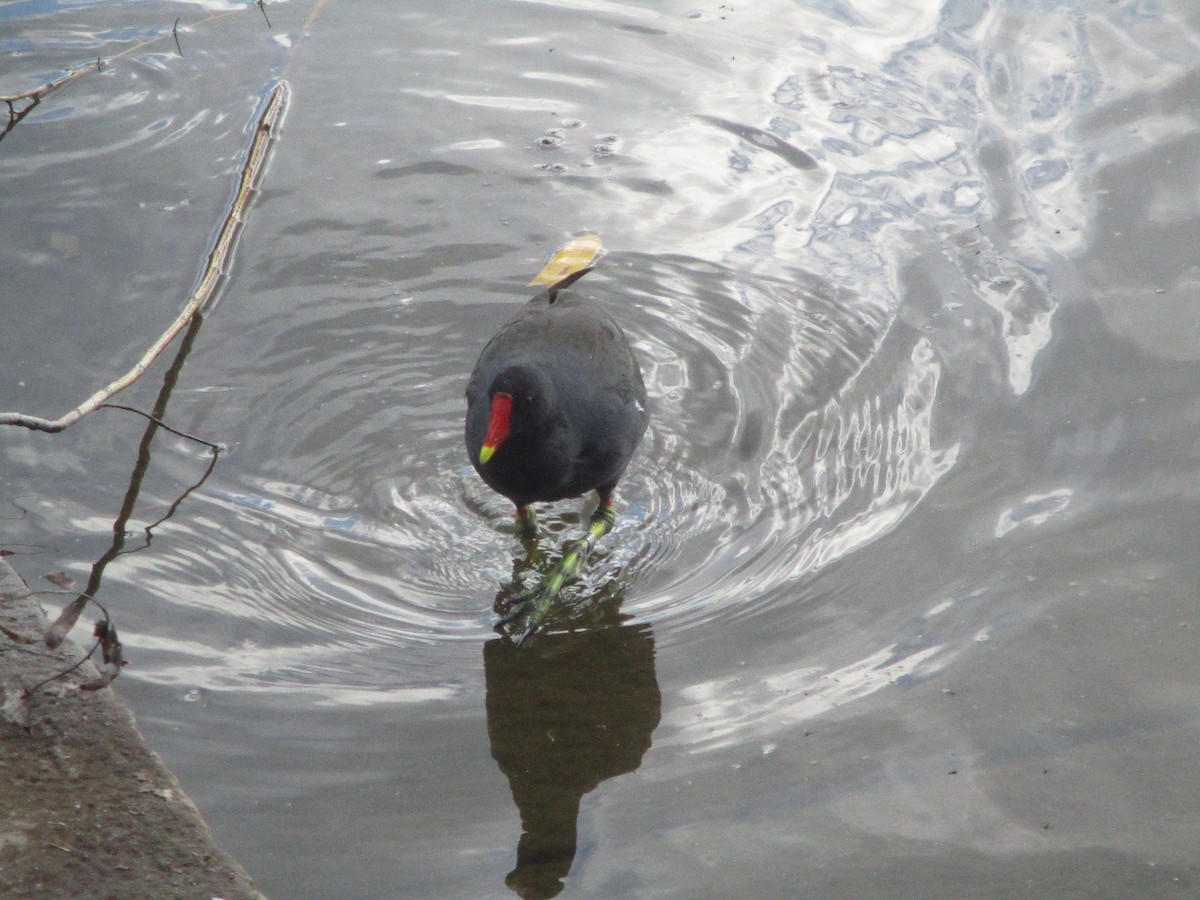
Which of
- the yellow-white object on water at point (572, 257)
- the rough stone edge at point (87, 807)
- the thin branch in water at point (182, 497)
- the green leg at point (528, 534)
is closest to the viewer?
the rough stone edge at point (87, 807)

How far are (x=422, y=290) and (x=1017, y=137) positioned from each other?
3.21 meters

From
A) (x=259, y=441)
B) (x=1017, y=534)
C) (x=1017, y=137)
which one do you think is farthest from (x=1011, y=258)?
(x=259, y=441)

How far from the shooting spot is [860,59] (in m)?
6.96

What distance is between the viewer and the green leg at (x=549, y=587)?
149 inches

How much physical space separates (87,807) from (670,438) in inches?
104

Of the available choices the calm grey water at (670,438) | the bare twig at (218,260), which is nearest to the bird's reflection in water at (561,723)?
the calm grey water at (670,438)

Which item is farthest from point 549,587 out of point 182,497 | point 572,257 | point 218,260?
point 218,260

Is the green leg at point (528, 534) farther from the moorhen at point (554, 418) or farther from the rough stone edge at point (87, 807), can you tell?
the rough stone edge at point (87, 807)

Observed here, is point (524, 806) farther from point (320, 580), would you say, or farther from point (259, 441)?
point (259, 441)

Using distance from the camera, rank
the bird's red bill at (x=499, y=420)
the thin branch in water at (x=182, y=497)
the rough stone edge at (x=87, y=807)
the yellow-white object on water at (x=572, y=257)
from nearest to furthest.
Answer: the rough stone edge at (x=87, y=807) < the bird's red bill at (x=499, y=420) < the thin branch in water at (x=182, y=497) < the yellow-white object on water at (x=572, y=257)

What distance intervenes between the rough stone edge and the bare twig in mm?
900

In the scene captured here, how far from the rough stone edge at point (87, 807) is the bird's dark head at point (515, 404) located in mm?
1360

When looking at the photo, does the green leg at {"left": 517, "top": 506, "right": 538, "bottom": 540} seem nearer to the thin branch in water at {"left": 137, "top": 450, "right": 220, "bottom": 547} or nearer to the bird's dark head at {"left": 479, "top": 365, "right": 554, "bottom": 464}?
the bird's dark head at {"left": 479, "top": 365, "right": 554, "bottom": 464}

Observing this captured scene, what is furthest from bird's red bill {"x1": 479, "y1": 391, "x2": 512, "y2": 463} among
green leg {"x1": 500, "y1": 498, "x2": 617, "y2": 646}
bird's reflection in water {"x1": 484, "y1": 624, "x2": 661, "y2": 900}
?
bird's reflection in water {"x1": 484, "y1": 624, "x2": 661, "y2": 900}
